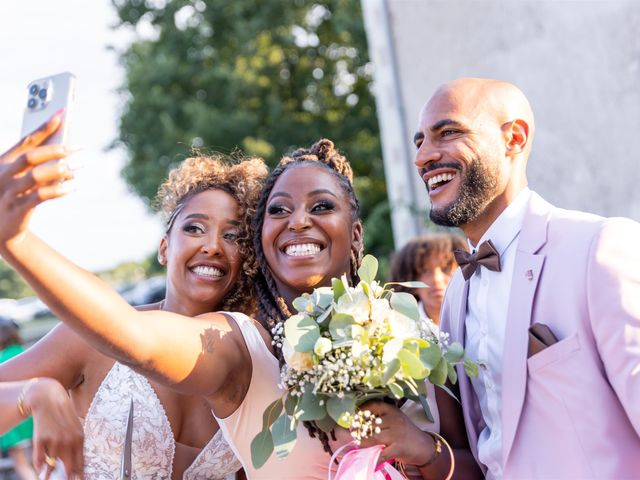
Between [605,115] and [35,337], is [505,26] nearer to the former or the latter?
[605,115]

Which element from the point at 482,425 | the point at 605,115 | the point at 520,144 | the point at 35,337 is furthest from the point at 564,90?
the point at 35,337

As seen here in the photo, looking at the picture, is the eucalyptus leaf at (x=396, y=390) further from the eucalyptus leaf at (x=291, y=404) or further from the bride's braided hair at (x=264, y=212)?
the bride's braided hair at (x=264, y=212)

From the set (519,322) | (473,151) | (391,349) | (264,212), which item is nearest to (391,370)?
(391,349)

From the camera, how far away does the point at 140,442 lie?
340cm

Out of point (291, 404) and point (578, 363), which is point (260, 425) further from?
point (578, 363)

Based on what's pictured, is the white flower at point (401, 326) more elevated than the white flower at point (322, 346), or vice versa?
the white flower at point (322, 346)

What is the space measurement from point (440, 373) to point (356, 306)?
1.28 feet

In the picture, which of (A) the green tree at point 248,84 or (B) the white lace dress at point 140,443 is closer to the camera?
(B) the white lace dress at point 140,443

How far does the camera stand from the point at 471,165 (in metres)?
3.02

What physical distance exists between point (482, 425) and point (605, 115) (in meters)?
6.96

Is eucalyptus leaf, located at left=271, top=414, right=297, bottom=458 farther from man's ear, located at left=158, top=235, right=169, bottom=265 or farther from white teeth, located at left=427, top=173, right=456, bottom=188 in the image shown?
man's ear, located at left=158, top=235, right=169, bottom=265

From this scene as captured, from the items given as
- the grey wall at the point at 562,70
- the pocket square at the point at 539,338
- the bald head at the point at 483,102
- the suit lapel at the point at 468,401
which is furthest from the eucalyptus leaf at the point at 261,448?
the grey wall at the point at 562,70

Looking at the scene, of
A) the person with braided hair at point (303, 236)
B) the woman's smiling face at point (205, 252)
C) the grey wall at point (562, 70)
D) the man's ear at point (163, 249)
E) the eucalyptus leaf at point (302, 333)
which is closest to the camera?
the eucalyptus leaf at point (302, 333)

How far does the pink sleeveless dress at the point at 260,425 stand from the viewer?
2900 millimetres
